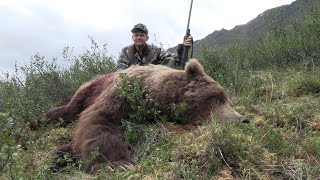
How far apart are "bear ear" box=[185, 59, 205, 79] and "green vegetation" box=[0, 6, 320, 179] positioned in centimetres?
50

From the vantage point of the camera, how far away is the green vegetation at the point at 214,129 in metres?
3.10

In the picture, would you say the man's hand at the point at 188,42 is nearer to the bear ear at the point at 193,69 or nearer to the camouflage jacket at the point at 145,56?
the camouflage jacket at the point at 145,56

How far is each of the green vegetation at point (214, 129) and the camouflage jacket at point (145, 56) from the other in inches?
26.4

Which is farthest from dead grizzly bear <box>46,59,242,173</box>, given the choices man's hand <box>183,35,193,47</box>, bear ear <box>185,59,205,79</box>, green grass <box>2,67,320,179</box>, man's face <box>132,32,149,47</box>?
man's face <box>132,32,149,47</box>

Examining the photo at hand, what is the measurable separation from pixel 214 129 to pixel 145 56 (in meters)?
3.89

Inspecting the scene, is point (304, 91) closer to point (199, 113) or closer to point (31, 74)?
point (199, 113)

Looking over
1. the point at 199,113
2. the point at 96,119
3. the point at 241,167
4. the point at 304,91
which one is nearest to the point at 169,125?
the point at 199,113

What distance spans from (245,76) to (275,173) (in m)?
4.04

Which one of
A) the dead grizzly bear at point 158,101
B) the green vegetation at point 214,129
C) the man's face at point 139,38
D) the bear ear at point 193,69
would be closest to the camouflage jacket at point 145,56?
the man's face at point 139,38

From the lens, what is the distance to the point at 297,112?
4.71 metres

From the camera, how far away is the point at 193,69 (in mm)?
4863

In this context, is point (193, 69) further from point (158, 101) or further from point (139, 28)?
point (139, 28)

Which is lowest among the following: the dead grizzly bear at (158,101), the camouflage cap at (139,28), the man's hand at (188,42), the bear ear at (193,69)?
the dead grizzly bear at (158,101)

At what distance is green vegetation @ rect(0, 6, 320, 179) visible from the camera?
3.10 m
